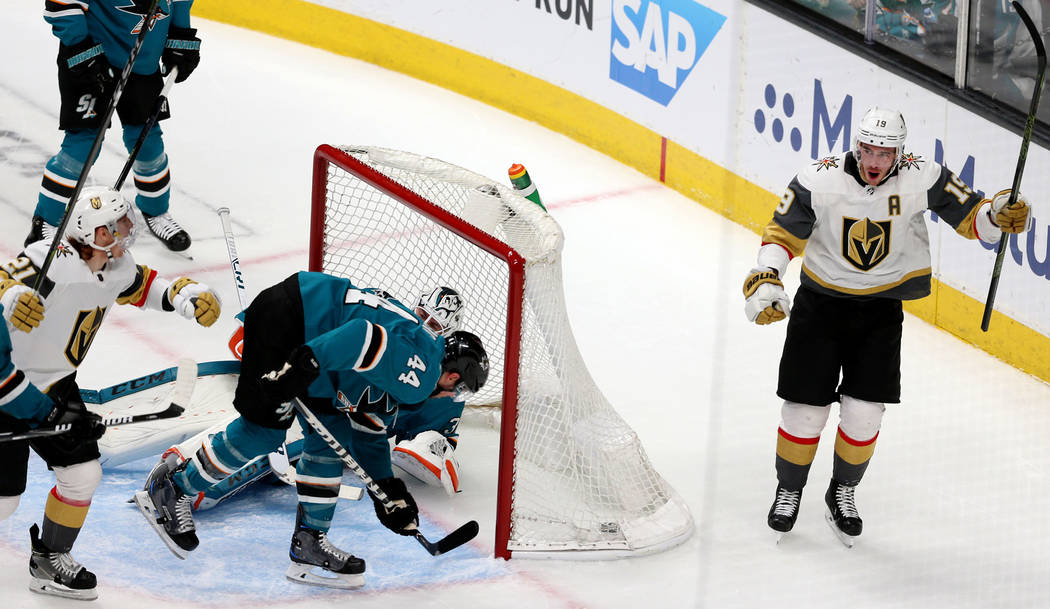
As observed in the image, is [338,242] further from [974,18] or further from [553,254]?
[974,18]

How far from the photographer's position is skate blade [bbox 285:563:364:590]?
148 inches

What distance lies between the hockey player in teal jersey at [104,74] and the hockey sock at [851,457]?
2493mm

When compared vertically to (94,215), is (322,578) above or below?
below

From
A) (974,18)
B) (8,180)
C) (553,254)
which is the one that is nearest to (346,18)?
(8,180)

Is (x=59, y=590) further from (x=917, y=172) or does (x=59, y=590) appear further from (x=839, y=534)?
(x=917, y=172)

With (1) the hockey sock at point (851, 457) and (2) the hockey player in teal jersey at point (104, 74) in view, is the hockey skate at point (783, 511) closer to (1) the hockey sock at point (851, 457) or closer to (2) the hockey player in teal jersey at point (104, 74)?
(1) the hockey sock at point (851, 457)

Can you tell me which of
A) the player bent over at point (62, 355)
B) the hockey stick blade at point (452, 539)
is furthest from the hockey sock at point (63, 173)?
the hockey stick blade at point (452, 539)

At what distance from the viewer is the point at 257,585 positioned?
376 cm

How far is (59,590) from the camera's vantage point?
3.65 m

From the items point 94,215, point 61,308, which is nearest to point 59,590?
point 61,308

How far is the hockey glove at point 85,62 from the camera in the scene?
16.5 feet

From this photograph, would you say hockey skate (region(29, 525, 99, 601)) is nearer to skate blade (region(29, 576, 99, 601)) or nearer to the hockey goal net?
skate blade (region(29, 576, 99, 601))

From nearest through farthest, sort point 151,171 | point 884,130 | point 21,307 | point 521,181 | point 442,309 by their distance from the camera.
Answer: point 21,307 < point 884,130 < point 442,309 < point 521,181 < point 151,171

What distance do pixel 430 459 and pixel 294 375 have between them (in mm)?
848
